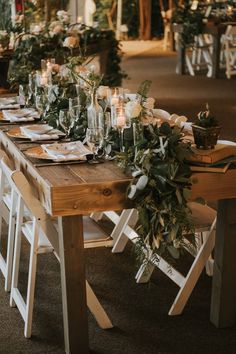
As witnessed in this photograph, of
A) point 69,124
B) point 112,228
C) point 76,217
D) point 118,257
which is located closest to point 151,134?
point 76,217

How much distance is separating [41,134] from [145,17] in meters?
13.1

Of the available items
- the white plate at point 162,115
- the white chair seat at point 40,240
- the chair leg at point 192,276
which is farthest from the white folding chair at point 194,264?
the white plate at point 162,115

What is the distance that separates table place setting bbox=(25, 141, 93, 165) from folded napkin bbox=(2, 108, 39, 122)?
2.26 ft

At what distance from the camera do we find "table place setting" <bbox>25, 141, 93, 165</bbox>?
9.70 ft

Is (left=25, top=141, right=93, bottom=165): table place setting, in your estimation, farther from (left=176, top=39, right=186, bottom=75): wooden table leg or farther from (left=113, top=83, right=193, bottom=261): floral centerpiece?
(left=176, top=39, right=186, bottom=75): wooden table leg

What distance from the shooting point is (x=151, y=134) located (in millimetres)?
2729

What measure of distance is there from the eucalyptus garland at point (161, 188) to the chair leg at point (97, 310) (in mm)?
394

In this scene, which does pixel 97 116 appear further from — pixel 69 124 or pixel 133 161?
pixel 133 161

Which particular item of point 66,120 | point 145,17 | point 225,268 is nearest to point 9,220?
point 66,120

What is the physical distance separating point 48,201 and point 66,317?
517 millimetres

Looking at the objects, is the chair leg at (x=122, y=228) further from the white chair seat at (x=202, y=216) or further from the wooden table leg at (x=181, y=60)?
the wooden table leg at (x=181, y=60)

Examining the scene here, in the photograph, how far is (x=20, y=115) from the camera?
12.9ft

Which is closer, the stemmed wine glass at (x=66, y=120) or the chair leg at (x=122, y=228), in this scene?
the stemmed wine glass at (x=66, y=120)

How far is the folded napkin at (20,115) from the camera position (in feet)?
12.6
